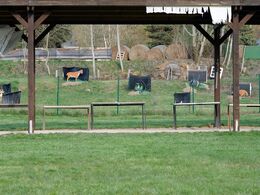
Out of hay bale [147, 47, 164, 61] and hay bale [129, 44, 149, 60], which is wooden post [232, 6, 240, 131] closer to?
hay bale [147, 47, 164, 61]

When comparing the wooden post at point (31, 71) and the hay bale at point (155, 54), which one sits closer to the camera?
the wooden post at point (31, 71)

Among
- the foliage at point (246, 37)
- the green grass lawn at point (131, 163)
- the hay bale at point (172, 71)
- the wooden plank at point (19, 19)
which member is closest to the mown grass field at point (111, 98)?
the hay bale at point (172, 71)

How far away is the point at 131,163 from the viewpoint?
11.5 metres

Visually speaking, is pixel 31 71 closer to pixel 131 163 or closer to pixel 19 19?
pixel 19 19

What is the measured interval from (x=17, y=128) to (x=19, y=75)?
85.7 ft

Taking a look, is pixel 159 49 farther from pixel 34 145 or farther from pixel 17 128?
pixel 34 145

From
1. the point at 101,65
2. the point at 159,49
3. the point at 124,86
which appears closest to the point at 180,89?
the point at 124,86

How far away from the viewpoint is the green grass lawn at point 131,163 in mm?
9094

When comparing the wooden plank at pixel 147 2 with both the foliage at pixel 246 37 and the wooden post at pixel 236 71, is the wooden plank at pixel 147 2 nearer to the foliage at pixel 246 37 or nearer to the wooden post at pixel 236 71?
the wooden post at pixel 236 71

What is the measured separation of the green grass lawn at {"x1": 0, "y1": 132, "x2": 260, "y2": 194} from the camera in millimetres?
9094

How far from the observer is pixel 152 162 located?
38.2 feet

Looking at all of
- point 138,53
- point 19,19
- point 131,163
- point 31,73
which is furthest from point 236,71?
point 138,53

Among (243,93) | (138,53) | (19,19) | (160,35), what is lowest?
(243,93)

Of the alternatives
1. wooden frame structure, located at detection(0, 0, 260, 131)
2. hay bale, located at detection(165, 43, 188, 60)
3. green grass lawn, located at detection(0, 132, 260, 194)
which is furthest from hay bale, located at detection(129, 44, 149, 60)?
green grass lawn, located at detection(0, 132, 260, 194)
